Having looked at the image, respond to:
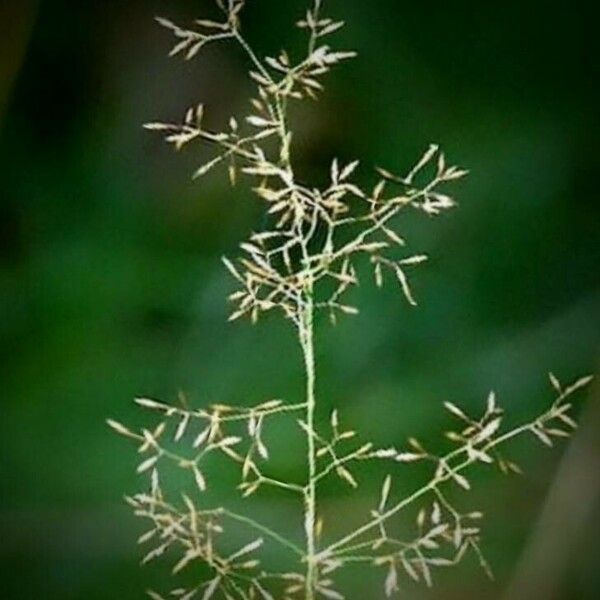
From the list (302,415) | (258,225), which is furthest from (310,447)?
(258,225)

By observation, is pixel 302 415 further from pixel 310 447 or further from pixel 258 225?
pixel 258 225

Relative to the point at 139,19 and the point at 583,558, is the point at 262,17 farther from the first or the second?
the point at 583,558

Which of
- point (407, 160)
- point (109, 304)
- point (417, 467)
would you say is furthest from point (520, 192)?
point (109, 304)
